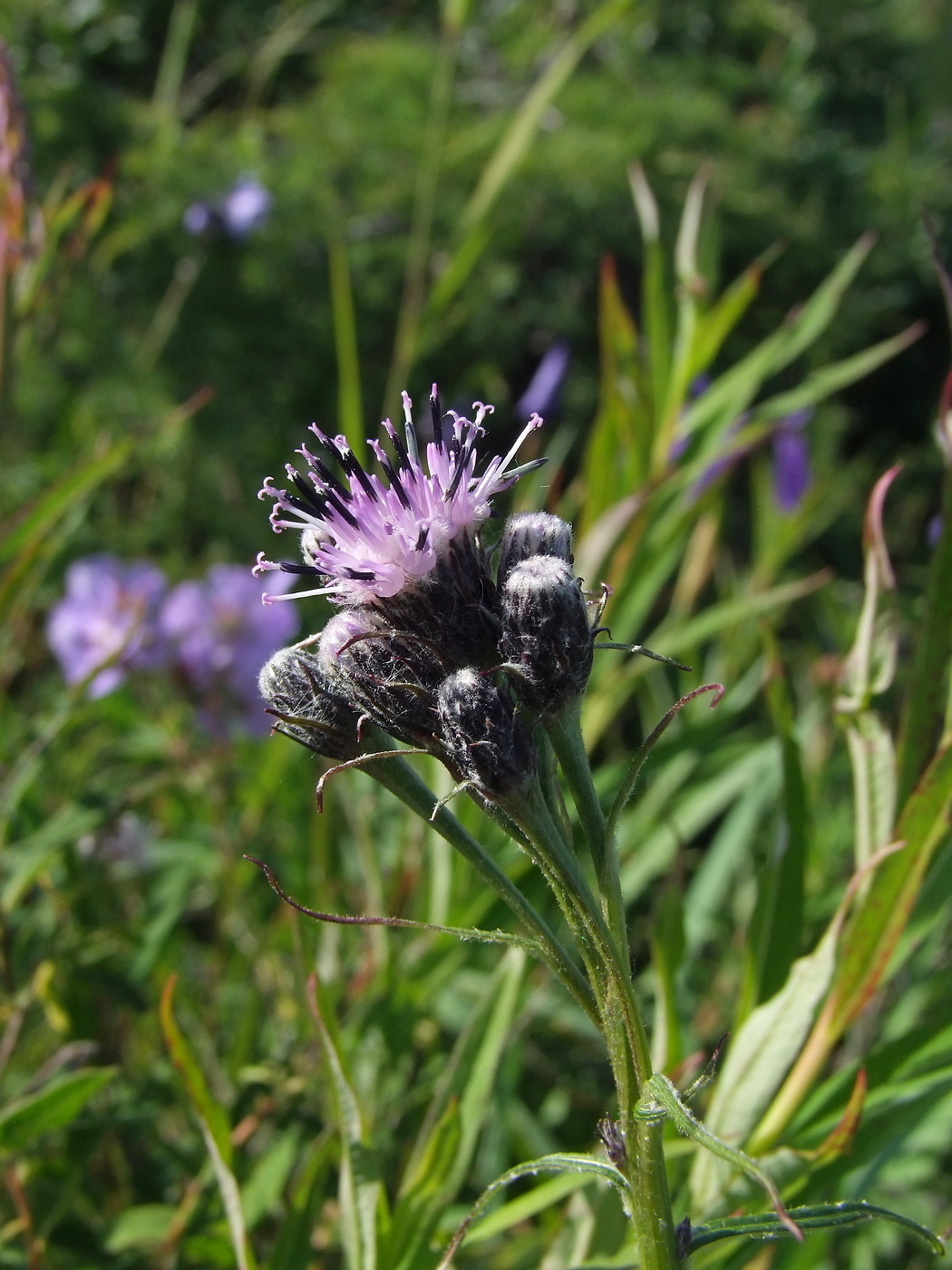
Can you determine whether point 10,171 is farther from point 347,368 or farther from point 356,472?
point 356,472

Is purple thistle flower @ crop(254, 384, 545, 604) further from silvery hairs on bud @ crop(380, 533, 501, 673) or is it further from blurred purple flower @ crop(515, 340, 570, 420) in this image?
blurred purple flower @ crop(515, 340, 570, 420)

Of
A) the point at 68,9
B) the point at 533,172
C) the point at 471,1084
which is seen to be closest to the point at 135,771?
the point at 471,1084

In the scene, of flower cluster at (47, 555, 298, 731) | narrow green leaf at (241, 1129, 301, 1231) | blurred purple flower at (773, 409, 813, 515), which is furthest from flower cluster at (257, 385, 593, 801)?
blurred purple flower at (773, 409, 813, 515)

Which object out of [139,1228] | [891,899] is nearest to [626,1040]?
[891,899]

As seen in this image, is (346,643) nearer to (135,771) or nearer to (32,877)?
(32,877)

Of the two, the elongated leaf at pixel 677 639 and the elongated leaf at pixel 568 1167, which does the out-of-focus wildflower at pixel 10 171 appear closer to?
the elongated leaf at pixel 677 639

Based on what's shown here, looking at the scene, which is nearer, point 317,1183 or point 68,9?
point 317,1183
